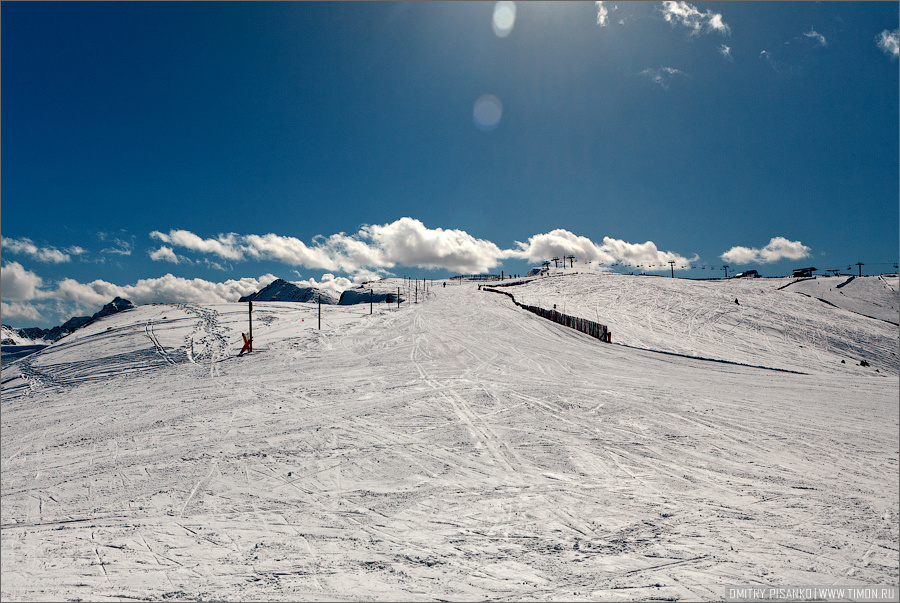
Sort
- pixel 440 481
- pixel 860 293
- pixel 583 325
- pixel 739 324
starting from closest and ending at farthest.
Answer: pixel 440 481
pixel 583 325
pixel 739 324
pixel 860 293

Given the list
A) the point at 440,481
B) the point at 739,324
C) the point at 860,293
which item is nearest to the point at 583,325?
the point at 739,324

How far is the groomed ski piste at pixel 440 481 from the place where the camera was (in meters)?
4.88

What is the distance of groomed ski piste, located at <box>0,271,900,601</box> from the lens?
4883 millimetres

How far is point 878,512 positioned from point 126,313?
40720mm

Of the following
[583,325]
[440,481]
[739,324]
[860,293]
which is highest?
[860,293]

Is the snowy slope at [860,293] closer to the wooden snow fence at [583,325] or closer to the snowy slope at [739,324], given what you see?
the snowy slope at [739,324]

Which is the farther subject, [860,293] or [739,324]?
[860,293]

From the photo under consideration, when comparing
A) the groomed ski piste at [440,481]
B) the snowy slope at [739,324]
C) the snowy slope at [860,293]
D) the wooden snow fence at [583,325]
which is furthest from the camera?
the snowy slope at [860,293]

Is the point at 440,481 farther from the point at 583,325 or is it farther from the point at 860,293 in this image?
the point at 860,293

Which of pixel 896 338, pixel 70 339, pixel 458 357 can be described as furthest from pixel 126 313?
pixel 896 338

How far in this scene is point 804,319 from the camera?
125 feet

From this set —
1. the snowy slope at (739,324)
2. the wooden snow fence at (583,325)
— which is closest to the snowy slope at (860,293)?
the snowy slope at (739,324)

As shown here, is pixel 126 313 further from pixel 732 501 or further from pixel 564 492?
pixel 732 501

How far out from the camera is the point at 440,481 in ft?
23.3
